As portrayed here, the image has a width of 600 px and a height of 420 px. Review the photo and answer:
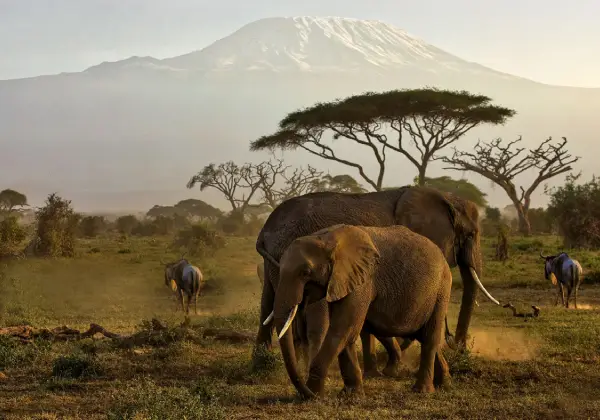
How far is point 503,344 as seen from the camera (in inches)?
454

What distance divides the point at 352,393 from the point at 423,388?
995mm

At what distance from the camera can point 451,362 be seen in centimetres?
947

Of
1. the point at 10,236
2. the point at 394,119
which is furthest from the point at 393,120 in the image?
the point at 10,236

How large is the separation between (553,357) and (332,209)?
3.87 metres

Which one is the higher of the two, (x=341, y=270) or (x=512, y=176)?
(x=512, y=176)

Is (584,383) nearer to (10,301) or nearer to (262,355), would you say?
(262,355)

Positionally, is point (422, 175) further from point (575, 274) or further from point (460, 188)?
point (575, 274)

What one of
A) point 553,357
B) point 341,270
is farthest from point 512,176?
point 341,270

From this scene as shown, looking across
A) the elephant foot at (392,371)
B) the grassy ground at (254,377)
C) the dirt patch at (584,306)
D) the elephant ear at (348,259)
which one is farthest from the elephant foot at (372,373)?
the dirt patch at (584,306)

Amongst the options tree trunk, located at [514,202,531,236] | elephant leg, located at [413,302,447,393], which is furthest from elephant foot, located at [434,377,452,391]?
tree trunk, located at [514,202,531,236]

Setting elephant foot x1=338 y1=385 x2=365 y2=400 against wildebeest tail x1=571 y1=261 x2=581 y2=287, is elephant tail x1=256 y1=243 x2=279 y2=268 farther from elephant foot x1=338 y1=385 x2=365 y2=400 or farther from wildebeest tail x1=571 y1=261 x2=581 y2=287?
wildebeest tail x1=571 y1=261 x2=581 y2=287

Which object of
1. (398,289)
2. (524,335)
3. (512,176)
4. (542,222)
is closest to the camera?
(398,289)

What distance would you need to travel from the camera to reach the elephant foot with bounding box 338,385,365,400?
7795 millimetres

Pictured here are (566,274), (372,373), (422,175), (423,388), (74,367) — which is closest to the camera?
(423,388)
